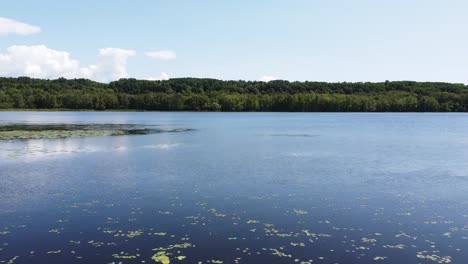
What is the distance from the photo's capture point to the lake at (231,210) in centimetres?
1277

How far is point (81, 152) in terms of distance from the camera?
36750 mm

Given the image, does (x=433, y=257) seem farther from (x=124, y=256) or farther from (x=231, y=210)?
(x=124, y=256)

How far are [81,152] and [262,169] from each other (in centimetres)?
1726

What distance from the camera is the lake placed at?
1277cm

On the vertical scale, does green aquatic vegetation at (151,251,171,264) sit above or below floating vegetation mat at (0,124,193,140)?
above

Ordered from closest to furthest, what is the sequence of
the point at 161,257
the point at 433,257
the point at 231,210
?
the point at 161,257 → the point at 433,257 → the point at 231,210

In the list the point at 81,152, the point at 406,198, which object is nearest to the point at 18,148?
the point at 81,152

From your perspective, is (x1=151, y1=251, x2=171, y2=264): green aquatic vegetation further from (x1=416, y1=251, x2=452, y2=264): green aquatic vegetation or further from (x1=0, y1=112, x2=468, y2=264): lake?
(x1=416, y1=251, x2=452, y2=264): green aquatic vegetation

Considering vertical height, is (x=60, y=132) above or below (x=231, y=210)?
below

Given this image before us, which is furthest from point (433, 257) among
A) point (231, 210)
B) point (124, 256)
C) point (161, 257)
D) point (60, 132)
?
point (60, 132)

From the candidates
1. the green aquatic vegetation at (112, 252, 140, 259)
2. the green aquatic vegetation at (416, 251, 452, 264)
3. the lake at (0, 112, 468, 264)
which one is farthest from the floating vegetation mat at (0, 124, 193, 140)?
the green aquatic vegetation at (416, 251, 452, 264)

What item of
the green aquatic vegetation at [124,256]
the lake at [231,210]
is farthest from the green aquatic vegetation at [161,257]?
the green aquatic vegetation at [124,256]

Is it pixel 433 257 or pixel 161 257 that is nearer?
pixel 161 257

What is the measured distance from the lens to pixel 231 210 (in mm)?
17453
